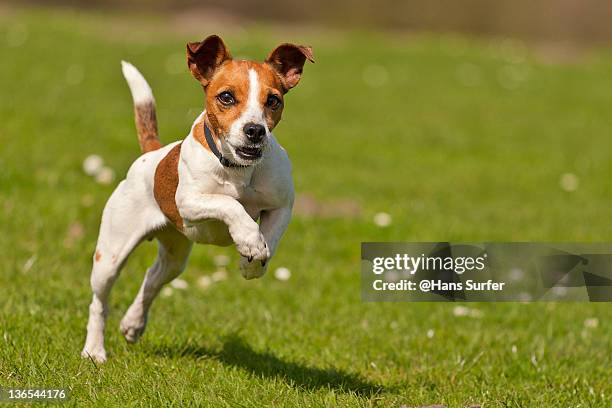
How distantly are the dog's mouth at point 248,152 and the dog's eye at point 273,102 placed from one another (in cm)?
28

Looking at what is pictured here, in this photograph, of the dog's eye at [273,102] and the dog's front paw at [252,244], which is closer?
the dog's front paw at [252,244]

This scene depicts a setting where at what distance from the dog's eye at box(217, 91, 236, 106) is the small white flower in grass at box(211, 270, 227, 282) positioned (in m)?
3.37

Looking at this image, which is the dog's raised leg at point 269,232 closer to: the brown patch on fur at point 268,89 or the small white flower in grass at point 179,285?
the brown patch on fur at point 268,89

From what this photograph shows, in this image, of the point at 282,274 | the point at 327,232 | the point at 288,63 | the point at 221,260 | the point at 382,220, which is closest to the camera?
the point at 288,63

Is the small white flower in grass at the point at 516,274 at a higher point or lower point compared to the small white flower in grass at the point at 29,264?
higher

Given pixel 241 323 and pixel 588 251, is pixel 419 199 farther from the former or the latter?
pixel 241 323

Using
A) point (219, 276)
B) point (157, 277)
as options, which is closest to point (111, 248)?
point (157, 277)

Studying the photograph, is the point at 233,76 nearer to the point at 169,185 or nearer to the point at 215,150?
the point at 215,150

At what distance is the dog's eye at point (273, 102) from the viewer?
4.94 meters

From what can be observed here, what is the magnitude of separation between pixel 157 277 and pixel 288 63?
5.53ft

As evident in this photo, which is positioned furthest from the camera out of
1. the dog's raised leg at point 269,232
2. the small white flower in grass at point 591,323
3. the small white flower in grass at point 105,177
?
the small white flower in grass at point 105,177

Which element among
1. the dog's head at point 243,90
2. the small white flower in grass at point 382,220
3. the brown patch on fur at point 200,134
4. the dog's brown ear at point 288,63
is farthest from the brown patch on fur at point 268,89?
the small white flower in grass at point 382,220

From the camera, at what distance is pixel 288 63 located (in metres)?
5.34

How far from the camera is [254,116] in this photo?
15.7 ft
